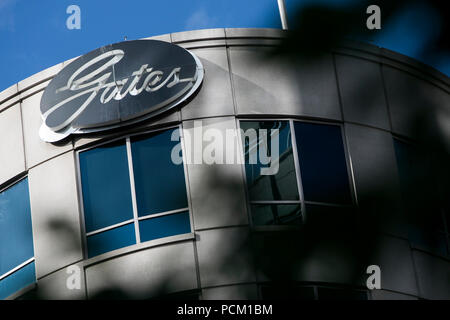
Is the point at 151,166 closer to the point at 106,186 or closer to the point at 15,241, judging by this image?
the point at 106,186

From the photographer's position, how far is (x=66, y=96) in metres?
13.5

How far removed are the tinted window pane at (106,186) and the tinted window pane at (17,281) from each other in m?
1.50

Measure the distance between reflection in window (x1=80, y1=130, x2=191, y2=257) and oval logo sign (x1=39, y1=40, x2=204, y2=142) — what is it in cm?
51

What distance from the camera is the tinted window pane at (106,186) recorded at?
12305 mm

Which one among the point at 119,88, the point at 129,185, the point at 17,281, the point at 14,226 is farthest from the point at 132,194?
the point at 17,281

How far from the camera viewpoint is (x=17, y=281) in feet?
43.0

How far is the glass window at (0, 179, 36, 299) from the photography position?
42.5ft

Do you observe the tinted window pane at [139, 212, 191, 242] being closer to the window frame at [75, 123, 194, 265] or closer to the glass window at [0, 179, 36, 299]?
the window frame at [75, 123, 194, 265]

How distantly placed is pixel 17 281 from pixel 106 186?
241cm

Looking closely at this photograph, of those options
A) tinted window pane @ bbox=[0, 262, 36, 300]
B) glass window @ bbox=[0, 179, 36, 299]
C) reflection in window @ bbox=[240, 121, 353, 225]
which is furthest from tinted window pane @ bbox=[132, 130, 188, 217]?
tinted window pane @ bbox=[0, 262, 36, 300]

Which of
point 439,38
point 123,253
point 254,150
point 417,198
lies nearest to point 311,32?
point 439,38

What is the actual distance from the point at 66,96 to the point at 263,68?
1173 centimetres
